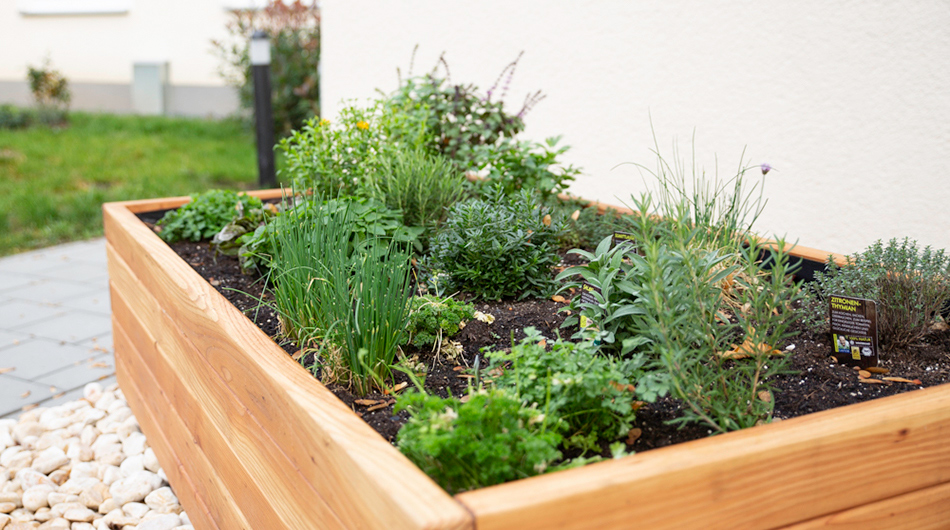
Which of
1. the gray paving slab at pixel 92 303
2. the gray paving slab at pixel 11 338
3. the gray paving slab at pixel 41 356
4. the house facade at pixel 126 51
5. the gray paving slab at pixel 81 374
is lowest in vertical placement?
the gray paving slab at pixel 81 374

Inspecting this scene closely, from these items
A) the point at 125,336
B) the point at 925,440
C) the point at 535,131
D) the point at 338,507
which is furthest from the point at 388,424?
the point at 535,131

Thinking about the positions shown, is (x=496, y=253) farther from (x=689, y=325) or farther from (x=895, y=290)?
(x=895, y=290)

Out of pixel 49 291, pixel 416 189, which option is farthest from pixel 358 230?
pixel 49 291

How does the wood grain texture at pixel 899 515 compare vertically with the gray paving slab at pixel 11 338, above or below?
above

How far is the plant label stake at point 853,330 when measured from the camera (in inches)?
64.5

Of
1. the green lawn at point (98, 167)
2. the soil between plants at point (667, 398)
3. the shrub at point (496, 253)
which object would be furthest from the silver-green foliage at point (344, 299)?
the green lawn at point (98, 167)

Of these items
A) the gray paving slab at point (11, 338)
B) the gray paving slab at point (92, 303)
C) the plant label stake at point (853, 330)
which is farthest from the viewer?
the gray paving slab at point (92, 303)

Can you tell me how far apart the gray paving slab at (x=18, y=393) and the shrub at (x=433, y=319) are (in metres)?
2.24

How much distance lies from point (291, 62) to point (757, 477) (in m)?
7.85

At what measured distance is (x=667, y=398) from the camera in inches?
58.8

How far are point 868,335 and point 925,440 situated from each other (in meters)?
0.53

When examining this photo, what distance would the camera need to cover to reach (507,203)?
2537 mm

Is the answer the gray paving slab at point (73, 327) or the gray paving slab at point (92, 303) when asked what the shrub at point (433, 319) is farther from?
the gray paving slab at point (92, 303)

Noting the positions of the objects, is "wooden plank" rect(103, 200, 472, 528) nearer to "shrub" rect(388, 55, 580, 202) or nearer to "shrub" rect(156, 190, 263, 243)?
"shrub" rect(156, 190, 263, 243)
